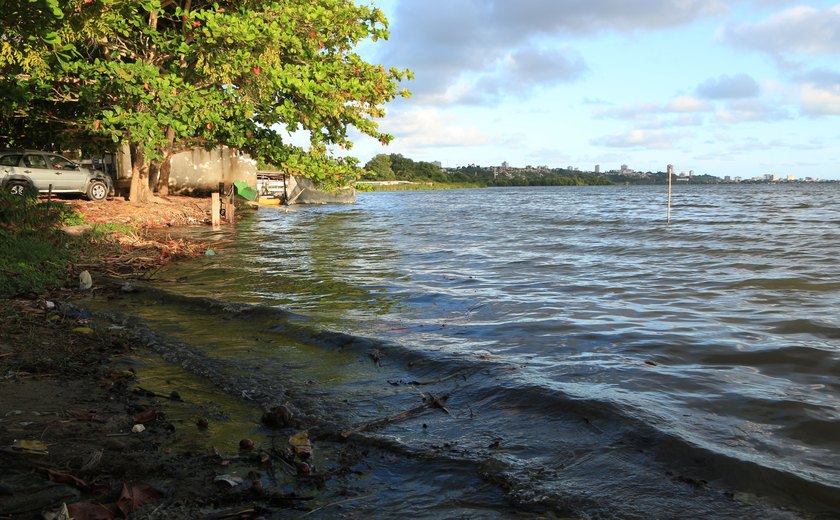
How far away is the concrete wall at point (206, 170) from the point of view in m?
38.4

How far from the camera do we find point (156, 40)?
61.3 feet

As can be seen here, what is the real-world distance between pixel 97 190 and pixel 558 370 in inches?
943

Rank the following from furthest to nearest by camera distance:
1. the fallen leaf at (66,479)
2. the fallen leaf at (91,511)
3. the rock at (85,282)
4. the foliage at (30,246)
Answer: the rock at (85,282) < the foliage at (30,246) < the fallen leaf at (66,479) < the fallen leaf at (91,511)

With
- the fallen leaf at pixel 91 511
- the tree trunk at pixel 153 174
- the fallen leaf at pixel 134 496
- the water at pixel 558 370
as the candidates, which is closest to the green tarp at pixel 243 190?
the tree trunk at pixel 153 174

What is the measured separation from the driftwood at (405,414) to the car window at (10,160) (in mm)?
23323

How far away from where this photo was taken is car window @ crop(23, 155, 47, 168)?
76.5 ft

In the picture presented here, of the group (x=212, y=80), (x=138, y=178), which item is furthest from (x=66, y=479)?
(x=138, y=178)

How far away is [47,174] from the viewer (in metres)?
23.6

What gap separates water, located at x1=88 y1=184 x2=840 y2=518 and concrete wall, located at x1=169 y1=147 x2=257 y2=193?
87.6ft

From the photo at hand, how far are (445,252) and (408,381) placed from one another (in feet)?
37.4

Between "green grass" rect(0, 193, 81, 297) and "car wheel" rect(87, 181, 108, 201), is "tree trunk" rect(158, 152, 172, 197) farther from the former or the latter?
"green grass" rect(0, 193, 81, 297)

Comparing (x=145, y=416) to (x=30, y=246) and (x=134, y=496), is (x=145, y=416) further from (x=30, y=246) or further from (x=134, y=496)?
(x=30, y=246)

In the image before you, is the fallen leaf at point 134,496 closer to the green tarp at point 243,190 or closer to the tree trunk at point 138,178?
the tree trunk at point 138,178

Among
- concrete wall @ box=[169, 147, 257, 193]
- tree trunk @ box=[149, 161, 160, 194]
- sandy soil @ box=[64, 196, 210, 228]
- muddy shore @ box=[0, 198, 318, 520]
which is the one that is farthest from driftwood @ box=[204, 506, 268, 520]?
concrete wall @ box=[169, 147, 257, 193]
